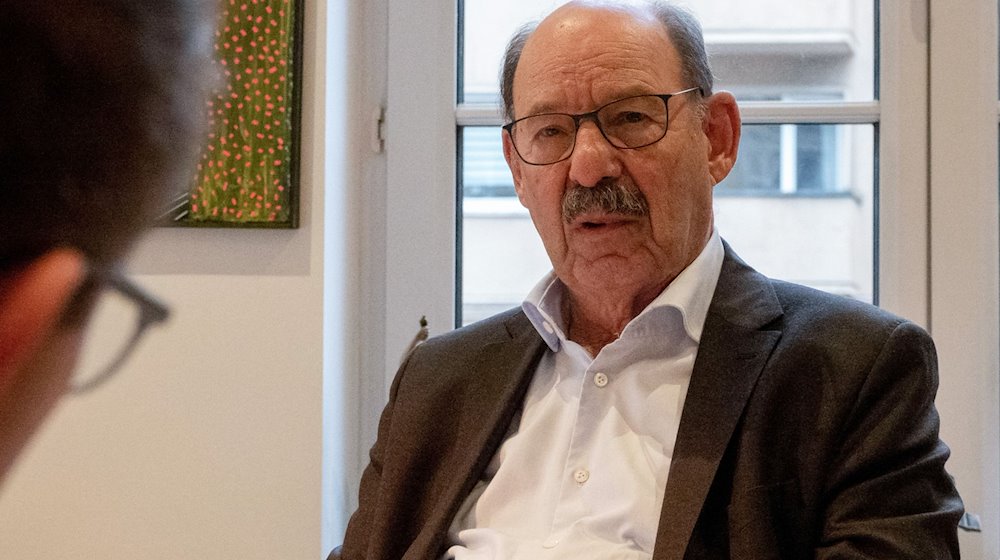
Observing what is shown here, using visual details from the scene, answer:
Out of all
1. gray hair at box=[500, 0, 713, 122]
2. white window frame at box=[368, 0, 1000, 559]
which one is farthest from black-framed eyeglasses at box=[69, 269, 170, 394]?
white window frame at box=[368, 0, 1000, 559]

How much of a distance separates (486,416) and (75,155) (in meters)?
1.26

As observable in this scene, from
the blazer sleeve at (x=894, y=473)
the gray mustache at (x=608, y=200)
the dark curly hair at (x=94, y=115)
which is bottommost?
the blazer sleeve at (x=894, y=473)

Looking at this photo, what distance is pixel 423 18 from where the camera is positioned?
1.99 meters

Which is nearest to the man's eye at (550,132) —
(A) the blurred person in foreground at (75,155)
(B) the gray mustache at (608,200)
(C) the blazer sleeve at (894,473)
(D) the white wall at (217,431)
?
(B) the gray mustache at (608,200)

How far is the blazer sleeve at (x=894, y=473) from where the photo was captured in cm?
115

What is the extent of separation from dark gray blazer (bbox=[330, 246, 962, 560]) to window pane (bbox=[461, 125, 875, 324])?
52 centimetres

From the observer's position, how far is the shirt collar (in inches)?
55.3

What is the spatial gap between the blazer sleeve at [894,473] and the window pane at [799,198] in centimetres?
68

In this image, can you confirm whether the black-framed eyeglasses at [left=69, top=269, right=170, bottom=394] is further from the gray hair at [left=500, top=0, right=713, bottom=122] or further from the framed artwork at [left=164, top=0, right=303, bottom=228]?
the framed artwork at [left=164, top=0, right=303, bottom=228]

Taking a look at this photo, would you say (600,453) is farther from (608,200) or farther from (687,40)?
(687,40)

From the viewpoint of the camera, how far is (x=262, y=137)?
177 cm

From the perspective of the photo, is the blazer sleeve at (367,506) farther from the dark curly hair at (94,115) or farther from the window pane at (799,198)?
the dark curly hair at (94,115)

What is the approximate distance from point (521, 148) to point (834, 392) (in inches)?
24.4

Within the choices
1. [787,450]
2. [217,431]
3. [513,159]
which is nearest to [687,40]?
[513,159]
